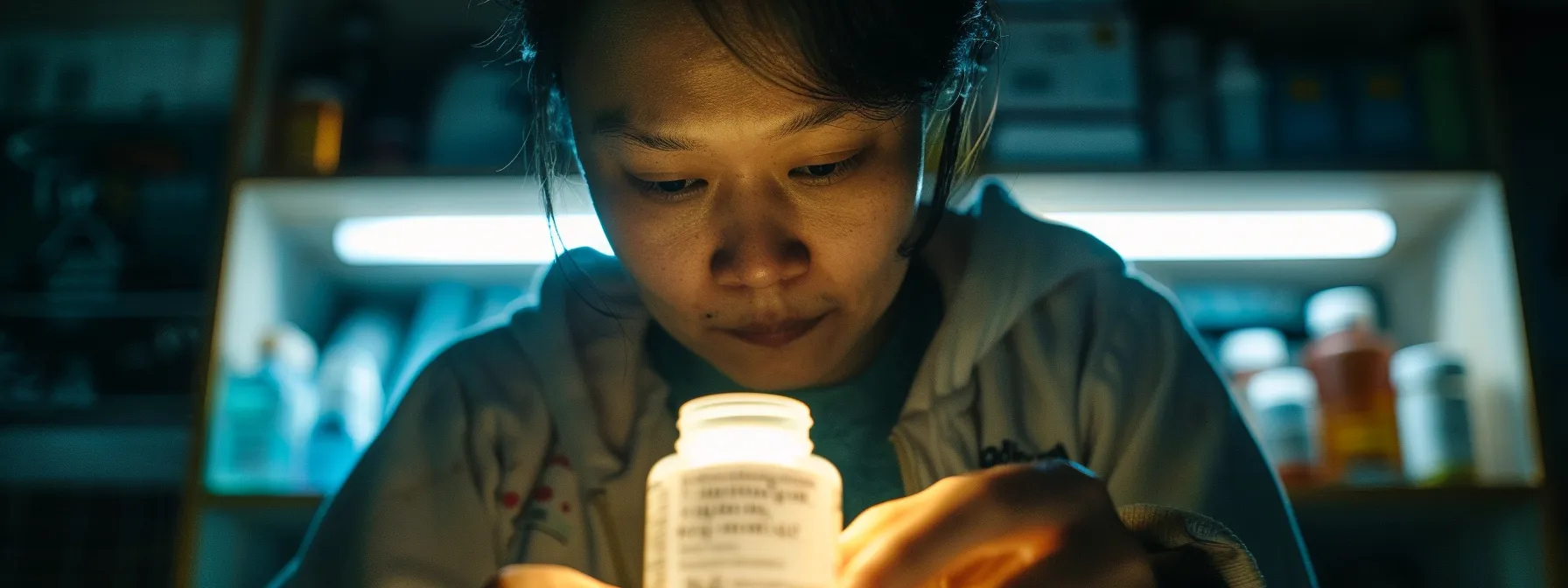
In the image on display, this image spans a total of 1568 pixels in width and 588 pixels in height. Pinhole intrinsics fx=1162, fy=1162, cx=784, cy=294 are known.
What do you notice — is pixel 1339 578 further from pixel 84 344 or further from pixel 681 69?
pixel 84 344

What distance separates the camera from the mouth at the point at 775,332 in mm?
765

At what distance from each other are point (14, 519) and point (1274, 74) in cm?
189

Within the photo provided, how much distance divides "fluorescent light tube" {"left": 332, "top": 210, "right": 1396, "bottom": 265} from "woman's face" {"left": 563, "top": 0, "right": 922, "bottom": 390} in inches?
30.0

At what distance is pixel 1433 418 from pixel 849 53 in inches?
40.8

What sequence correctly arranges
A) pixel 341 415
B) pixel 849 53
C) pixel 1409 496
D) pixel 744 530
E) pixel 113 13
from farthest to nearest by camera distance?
pixel 113 13 → pixel 341 415 → pixel 1409 496 → pixel 849 53 → pixel 744 530

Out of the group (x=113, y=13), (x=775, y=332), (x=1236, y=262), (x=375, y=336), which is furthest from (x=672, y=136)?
(x=113, y=13)

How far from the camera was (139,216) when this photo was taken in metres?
1.76

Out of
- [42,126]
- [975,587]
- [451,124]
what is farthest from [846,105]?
[42,126]

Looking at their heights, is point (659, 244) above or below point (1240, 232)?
below

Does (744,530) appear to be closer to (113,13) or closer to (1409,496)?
(1409,496)

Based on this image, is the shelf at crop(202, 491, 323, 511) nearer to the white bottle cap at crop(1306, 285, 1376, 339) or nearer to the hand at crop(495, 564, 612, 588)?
the hand at crop(495, 564, 612, 588)

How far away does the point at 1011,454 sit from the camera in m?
0.87

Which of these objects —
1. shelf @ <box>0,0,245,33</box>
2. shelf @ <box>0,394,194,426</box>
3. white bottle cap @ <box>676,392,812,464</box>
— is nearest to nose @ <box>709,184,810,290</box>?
white bottle cap @ <box>676,392,812,464</box>

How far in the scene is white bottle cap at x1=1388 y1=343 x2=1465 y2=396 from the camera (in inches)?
54.5
